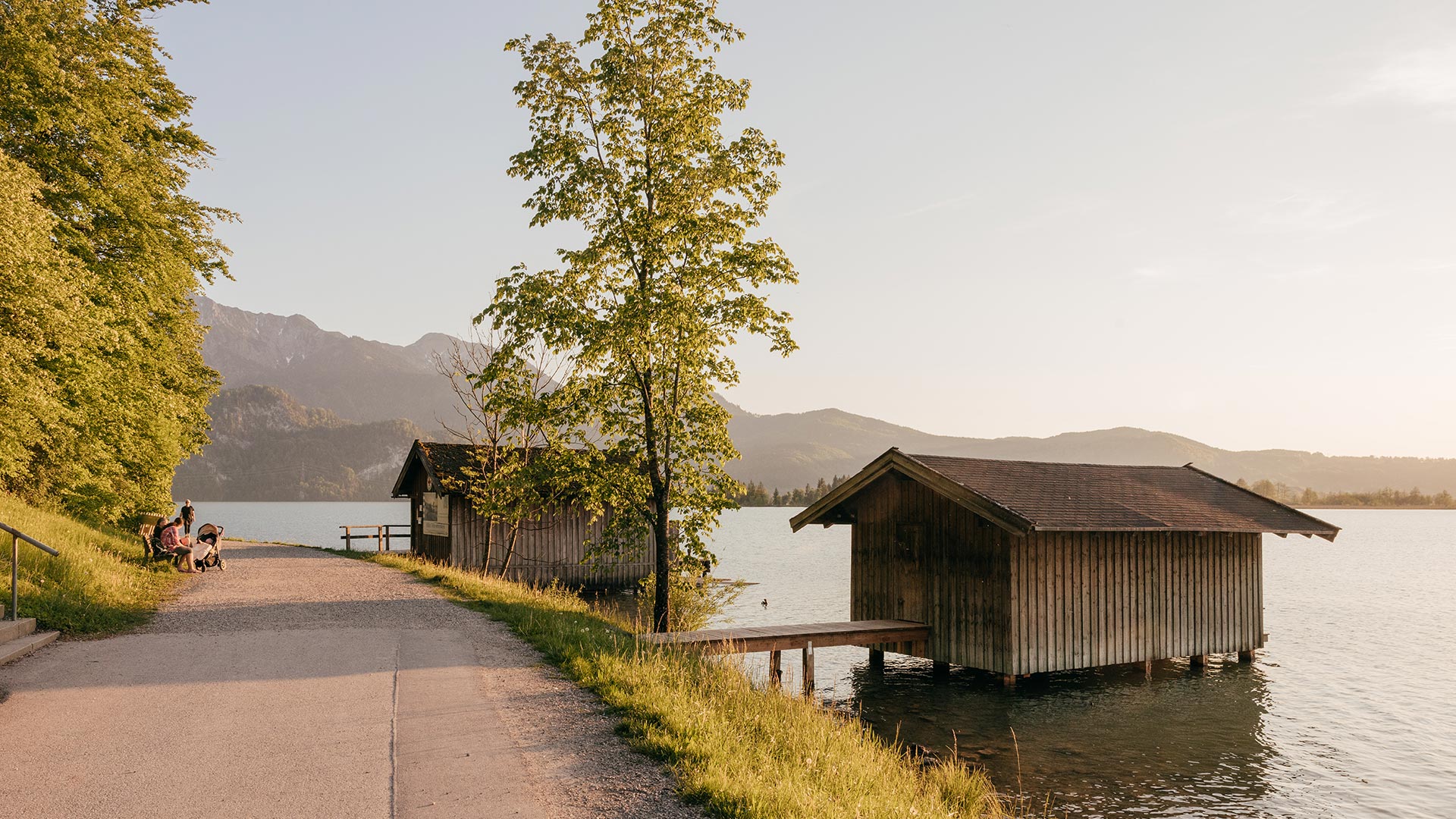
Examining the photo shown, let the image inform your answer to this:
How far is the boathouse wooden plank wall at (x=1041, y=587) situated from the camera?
18031 millimetres

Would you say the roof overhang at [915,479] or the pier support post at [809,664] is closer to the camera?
the roof overhang at [915,479]

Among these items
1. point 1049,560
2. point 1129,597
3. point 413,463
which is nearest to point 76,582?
point 1049,560

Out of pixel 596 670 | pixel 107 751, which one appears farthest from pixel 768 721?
pixel 107 751

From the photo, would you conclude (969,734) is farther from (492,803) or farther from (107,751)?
(107,751)

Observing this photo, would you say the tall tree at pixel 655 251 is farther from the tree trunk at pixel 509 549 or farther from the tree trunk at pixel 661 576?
the tree trunk at pixel 509 549

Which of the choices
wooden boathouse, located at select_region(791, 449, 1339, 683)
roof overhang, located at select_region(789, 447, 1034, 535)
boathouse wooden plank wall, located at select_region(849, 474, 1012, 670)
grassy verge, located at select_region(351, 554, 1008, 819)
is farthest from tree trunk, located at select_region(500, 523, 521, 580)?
grassy verge, located at select_region(351, 554, 1008, 819)

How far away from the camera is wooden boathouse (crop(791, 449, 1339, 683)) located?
18.0 m

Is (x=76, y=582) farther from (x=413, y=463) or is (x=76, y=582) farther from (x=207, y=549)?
(x=413, y=463)

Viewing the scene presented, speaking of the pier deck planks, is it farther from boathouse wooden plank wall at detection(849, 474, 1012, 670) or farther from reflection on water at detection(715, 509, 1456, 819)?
reflection on water at detection(715, 509, 1456, 819)

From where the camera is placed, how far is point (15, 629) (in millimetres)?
11648

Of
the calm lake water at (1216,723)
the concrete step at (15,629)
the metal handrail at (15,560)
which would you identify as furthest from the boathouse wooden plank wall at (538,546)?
the concrete step at (15,629)

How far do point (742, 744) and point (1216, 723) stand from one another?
12.6m

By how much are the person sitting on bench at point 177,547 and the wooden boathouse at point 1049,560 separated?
1535 centimetres

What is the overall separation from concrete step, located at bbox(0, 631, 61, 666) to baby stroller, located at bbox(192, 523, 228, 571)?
39.6ft
